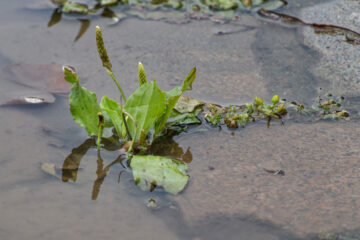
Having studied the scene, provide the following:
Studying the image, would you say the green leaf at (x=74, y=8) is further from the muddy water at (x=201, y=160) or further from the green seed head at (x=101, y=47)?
the green seed head at (x=101, y=47)

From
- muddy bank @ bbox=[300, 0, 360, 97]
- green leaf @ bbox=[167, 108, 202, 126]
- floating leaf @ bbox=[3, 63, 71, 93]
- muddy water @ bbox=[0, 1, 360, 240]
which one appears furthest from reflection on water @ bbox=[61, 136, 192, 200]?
muddy bank @ bbox=[300, 0, 360, 97]

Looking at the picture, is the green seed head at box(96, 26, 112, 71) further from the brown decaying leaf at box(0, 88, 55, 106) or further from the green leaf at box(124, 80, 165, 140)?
the brown decaying leaf at box(0, 88, 55, 106)

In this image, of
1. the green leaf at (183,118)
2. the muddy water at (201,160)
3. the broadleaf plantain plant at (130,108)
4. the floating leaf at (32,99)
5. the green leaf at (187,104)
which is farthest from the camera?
the floating leaf at (32,99)

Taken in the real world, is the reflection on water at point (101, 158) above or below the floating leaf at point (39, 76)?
below

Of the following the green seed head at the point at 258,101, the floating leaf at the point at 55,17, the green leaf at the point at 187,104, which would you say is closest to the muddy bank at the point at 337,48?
the green seed head at the point at 258,101

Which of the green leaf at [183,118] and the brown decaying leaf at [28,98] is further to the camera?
the brown decaying leaf at [28,98]

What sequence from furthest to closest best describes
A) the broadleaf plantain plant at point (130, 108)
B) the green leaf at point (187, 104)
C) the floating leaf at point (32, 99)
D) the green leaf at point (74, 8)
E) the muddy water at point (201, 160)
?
the green leaf at point (74, 8) → the floating leaf at point (32, 99) → the green leaf at point (187, 104) → the broadleaf plantain plant at point (130, 108) → the muddy water at point (201, 160)

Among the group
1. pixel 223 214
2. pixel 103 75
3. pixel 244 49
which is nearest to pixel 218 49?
pixel 244 49
